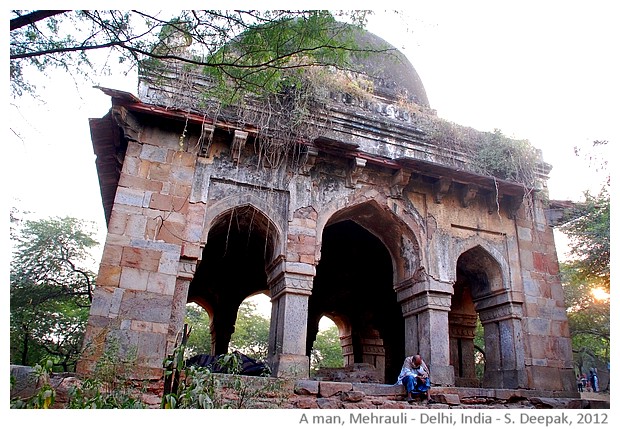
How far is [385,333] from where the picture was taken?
12766mm

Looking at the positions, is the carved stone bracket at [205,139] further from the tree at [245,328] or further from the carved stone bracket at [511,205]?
the tree at [245,328]

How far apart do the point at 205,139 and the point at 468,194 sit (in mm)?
4750

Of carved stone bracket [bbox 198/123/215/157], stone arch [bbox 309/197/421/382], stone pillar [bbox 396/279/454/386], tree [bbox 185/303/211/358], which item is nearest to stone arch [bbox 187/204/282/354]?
A: stone arch [bbox 309/197/421/382]

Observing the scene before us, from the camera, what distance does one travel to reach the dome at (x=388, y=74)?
1075 cm

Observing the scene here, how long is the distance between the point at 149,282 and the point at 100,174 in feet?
10.1

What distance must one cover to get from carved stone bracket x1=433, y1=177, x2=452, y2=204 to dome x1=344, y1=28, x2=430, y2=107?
261cm

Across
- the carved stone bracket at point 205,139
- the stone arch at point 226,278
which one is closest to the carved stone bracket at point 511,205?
the stone arch at point 226,278

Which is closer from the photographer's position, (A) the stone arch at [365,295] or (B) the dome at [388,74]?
(B) the dome at [388,74]

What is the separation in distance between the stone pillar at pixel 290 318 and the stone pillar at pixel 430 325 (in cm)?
203

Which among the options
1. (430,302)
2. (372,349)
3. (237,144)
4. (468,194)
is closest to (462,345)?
(372,349)

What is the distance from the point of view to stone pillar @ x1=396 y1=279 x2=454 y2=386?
7.88 meters

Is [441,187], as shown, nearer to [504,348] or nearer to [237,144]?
[504,348]
